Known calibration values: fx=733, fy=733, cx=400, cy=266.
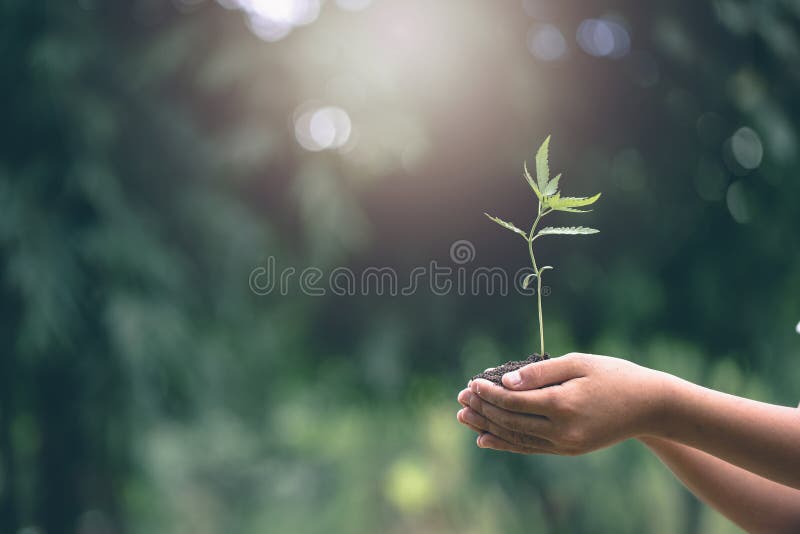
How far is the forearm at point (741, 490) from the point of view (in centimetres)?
94

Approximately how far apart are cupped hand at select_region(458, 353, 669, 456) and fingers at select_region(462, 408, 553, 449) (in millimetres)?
28

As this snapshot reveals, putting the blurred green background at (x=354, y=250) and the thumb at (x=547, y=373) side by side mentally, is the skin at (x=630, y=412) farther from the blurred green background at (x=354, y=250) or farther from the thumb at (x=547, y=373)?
the blurred green background at (x=354, y=250)

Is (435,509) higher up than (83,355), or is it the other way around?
(83,355)

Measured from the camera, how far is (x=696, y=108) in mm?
2080

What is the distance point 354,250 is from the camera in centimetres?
205

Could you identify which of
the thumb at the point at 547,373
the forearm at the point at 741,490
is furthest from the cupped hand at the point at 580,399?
the forearm at the point at 741,490

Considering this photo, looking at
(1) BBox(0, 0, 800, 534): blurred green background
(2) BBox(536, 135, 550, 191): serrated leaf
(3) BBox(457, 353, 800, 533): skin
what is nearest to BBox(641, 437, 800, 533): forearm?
(3) BBox(457, 353, 800, 533): skin

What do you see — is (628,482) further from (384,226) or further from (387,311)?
(384,226)

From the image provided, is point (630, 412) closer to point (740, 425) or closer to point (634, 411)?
point (634, 411)

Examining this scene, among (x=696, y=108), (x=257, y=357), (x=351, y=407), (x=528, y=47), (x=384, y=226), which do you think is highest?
(x=528, y=47)

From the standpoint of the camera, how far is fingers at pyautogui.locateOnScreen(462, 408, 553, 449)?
81 centimetres

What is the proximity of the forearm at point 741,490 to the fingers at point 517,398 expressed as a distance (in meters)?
0.27

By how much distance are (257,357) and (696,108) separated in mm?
1476

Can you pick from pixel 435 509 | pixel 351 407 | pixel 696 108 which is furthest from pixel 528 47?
pixel 435 509
